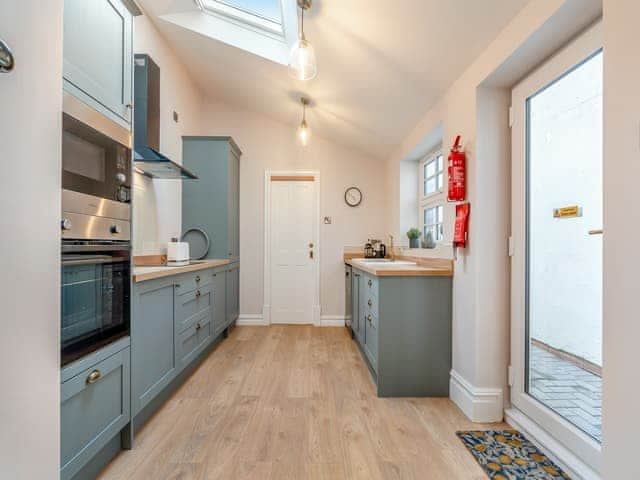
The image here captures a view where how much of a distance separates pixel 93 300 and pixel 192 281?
3.91 feet

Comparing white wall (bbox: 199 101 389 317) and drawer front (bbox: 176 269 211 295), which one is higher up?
white wall (bbox: 199 101 389 317)

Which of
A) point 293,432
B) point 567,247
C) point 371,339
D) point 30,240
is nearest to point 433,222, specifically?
point 371,339

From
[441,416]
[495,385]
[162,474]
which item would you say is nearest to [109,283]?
[162,474]

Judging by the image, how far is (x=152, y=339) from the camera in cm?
198

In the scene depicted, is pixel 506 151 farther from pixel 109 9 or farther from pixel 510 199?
pixel 109 9

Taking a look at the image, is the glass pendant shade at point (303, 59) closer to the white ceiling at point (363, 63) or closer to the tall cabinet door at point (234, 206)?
the white ceiling at point (363, 63)

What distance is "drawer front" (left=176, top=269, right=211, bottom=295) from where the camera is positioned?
94.4 inches

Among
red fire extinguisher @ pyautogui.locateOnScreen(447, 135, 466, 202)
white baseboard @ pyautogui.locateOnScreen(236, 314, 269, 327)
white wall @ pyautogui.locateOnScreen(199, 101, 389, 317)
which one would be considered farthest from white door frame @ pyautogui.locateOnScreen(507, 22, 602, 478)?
white baseboard @ pyautogui.locateOnScreen(236, 314, 269, 327)

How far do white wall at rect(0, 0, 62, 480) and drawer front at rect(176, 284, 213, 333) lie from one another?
1.46 m

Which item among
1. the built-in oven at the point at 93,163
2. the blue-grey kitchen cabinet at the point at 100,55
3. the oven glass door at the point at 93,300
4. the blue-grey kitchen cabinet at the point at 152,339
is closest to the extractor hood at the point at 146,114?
the blue-grey kitchen cabinet at the point at 100,55

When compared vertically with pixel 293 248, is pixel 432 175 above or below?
above

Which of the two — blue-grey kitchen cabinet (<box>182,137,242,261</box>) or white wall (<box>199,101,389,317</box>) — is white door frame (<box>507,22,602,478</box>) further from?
blue-grey kitchen cabinet (<box>182,137,242,261</box>)

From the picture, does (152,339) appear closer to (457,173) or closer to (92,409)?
(92,409)

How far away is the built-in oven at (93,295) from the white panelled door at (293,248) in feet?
9.27
